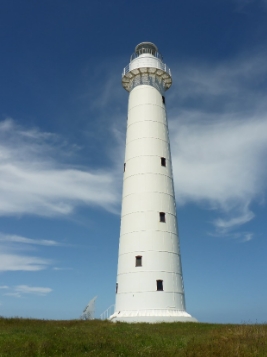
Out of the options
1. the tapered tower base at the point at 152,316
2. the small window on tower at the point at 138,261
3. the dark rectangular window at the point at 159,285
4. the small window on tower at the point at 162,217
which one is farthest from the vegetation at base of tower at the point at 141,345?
the small window on tower at the point at 162,217

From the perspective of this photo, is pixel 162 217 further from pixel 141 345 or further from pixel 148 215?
pixel 141 345

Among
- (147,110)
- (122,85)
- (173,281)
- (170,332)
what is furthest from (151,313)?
(122,85)

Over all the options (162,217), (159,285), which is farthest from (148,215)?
(159,285)

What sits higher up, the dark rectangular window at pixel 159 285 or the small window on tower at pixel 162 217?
the small window on tower at pixel 162 217

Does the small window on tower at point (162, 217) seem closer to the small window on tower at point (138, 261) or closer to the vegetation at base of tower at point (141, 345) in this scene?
the small window on tower at point (138, 261)

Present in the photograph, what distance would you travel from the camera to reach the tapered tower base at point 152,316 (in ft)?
75.3

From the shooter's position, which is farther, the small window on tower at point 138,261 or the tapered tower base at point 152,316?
the small window on tower at point 138,261

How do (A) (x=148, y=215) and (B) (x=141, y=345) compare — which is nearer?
(B) (x=141, y=345)

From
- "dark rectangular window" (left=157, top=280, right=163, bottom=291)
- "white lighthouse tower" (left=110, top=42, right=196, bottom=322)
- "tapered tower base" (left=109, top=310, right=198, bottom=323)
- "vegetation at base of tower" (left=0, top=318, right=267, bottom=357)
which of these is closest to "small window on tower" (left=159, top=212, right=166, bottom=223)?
"white lighthouse tower" (left=110, top=42, right=196, bottom=322)

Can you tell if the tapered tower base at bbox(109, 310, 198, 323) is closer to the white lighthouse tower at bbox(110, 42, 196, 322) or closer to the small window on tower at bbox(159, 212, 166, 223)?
the white lighthouse tower at bbox(110, 42, 196, 322)

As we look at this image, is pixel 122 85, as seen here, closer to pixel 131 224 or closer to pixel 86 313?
pixel 131 224

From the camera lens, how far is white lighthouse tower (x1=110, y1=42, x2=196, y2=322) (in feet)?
79.1

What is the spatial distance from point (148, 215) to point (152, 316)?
7.37 metres

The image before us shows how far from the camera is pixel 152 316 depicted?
75.6 ft
